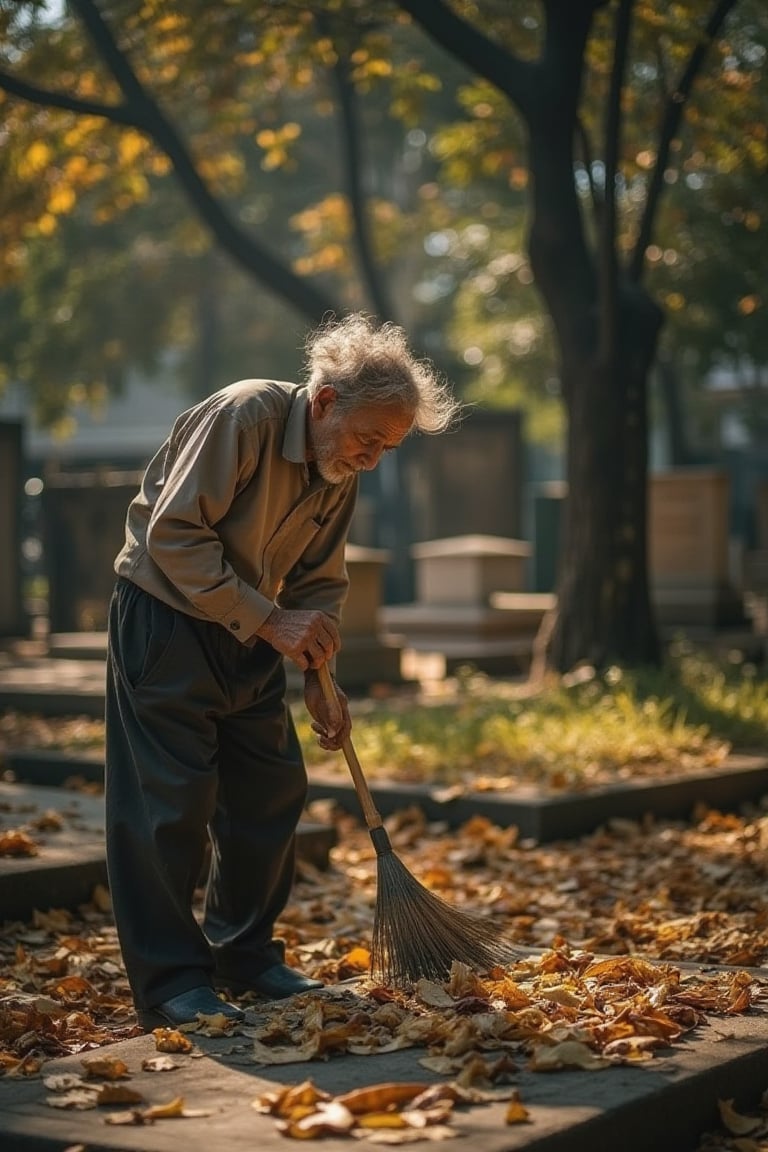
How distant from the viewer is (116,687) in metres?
4.44

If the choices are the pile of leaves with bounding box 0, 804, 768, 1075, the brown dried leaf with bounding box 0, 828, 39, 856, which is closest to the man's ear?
the pile of leaves with bounding box 0, 804, 768, 1075

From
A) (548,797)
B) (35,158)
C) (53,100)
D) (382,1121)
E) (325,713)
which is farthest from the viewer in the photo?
(35,158)

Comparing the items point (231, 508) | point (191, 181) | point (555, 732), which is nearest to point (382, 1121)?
point (231, 508)

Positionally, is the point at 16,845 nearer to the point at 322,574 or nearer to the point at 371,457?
the point at 322,574

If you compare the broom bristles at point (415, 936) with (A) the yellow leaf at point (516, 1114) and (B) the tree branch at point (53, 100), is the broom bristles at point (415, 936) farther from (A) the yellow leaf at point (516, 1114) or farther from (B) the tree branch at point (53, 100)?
(B) the tree branch at point (53, 100)

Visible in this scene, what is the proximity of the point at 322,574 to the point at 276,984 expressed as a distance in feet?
3.50


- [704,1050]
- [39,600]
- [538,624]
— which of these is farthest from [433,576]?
[704,1050]

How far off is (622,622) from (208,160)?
9.04 meters

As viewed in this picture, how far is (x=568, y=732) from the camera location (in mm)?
8875

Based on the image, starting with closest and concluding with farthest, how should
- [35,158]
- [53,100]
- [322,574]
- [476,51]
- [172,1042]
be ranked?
[172,1042] → [322,574] → [476,51] → [53,100] → [35,158]

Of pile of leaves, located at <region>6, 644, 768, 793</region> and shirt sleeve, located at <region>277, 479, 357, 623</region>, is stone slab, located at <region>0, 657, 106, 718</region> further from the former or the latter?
shirt sleeve, located at <region>277, 479, 357, 623</region>

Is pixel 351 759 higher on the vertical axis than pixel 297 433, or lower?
lower

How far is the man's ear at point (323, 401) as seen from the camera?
14.2ft

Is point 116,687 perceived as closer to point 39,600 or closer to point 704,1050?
point 704,1050
